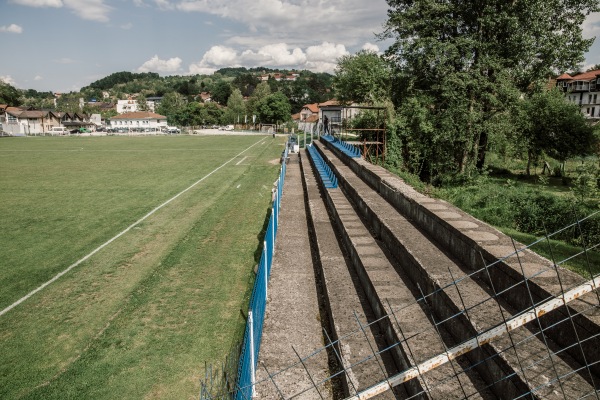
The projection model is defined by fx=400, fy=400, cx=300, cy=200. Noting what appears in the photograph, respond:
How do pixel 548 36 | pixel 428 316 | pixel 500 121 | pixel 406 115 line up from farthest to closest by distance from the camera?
pixel 406 115
pixel 500 121
pixel 548 36
pixel 428 316

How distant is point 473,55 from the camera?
21281 millimetres

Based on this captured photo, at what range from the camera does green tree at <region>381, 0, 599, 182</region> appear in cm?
1942

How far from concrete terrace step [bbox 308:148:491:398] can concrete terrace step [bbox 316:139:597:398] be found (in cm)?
21

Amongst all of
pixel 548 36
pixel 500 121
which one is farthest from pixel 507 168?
pixel 548 36

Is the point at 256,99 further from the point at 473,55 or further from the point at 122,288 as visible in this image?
the point at 122,288

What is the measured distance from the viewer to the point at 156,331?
6535 millimetres

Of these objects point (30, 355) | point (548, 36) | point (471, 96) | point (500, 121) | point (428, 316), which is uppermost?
point (548, 36)

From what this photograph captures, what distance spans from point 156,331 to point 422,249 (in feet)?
15.0

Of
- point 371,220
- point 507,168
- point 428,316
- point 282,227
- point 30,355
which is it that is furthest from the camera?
point 507,168

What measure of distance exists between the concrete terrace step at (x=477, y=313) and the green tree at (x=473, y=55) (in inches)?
583

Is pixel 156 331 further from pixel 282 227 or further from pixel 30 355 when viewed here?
pixel 282 227

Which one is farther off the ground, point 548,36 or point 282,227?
point 548,36

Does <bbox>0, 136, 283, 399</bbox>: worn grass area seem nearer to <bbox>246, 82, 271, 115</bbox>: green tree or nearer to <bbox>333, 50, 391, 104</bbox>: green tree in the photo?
<bbox>333, 50, 391, 104</bbox>: green tree

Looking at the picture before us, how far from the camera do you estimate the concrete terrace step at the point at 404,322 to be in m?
3.74
